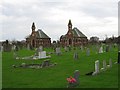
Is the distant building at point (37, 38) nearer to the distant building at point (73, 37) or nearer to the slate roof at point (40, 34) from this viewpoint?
the slate roof at point (40, 34)

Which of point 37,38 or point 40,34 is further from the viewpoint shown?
point 40,34

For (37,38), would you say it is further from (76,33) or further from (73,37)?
(76,33)

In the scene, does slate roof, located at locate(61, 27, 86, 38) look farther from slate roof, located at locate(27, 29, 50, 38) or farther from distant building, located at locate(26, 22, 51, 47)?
slate roof, located at locate(27, 29, 50, 38)

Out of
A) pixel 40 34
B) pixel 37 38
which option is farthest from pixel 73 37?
pixel 37 38

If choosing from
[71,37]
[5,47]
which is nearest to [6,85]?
[5,47]

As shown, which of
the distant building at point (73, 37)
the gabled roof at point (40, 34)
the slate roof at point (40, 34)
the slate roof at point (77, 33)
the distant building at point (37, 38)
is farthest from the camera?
the gabled roof at point (40, 34)

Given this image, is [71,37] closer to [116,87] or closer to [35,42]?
[35,42]

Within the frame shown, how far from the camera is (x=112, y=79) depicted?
1550cm

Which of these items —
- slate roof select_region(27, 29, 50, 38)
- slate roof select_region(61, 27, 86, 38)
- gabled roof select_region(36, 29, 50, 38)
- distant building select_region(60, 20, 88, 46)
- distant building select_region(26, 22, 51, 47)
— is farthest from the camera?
gabled roof select_region(36, 29, 50, 38)

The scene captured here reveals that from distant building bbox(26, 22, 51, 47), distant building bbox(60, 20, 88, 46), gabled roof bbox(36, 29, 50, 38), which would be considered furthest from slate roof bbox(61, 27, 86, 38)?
gabled roof bbox(36, 29, 50, 38)

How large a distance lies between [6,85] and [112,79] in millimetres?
6248

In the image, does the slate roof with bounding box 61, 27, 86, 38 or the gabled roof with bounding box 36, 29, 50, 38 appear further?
the gabled roof with bounding box 36, 29, 50, 38

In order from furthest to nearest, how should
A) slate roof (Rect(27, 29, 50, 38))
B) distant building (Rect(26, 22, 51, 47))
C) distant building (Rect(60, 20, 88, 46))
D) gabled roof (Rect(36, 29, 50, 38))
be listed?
1. gabled roof (Rect(36, 29, 50, 38))
2. slate roof (Rect(27, 29, 50, 38))
3. distant building (Rect(26, 22, 51, 47))
4. distant building (Rect(60, 20, 88, 46))

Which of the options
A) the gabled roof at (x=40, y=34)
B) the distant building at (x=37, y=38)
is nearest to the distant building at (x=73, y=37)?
the distant building at (x=37, y=38)
